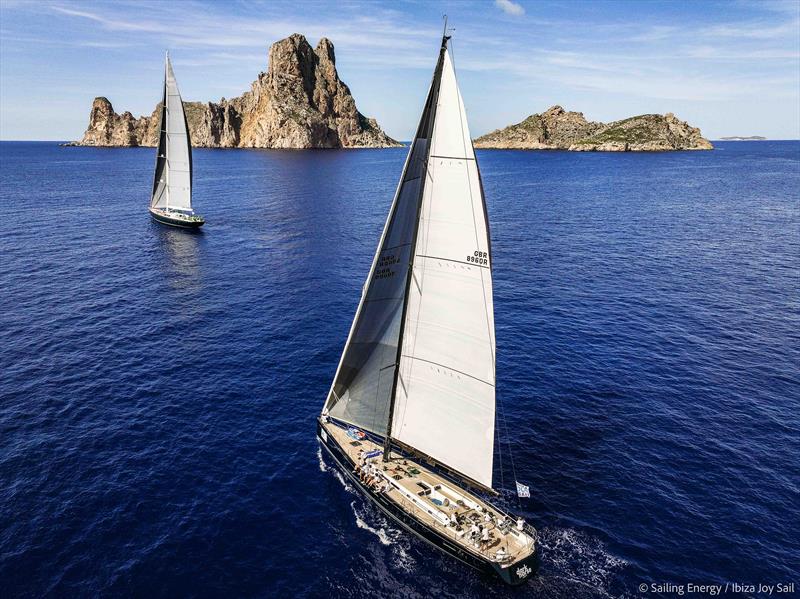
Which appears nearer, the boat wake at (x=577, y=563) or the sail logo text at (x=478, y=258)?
the sail logo text at (x=478, y=258)

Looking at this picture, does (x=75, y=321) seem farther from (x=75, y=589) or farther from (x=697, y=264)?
(x=697, y=264)

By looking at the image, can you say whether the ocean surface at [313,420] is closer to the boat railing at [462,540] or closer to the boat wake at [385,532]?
the boat wake at [385,532]

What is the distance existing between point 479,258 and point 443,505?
15690mm

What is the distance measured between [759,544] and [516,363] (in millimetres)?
26549

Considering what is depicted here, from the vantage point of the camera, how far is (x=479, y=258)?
93.2ft

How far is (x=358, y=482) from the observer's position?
3606 centimetres

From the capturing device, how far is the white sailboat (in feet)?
356

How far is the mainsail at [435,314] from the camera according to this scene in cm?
2789

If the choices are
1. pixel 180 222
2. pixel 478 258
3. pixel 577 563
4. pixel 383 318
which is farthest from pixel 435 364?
pixel 180 222

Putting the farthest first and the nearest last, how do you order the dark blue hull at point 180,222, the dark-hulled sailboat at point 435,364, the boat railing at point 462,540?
1. the dark blue hull at point 180,222
2. the boat railing at point 462,540
3. the dark-hulled sailboat at point 435,364

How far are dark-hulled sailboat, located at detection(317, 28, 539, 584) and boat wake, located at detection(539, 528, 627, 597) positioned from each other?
141 cm

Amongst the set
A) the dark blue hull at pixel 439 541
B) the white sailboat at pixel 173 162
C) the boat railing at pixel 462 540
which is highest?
the white sailboat at pixel 173 162

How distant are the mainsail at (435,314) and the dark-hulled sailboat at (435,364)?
0.07m

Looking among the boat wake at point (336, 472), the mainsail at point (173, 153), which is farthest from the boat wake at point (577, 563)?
the mainsail at point (173, 153)
